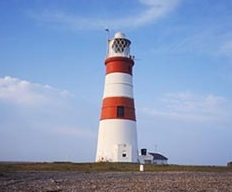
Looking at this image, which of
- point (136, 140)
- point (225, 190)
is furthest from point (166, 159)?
point (225, 190)

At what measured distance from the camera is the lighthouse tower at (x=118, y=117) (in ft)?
127

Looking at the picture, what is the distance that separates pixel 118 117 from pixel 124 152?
333cm

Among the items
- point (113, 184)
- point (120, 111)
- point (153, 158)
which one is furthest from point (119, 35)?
point (113, 184)

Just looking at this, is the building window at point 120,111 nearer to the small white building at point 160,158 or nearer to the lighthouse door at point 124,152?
the lighthouse door at point 124,152

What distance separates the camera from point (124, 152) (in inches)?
1528

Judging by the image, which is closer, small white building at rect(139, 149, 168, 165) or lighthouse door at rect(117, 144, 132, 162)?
lighthouse door at rect(117, 144, 132, 162)

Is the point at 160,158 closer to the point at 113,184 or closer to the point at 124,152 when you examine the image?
the point at 124,152

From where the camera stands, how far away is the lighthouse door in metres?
38.7

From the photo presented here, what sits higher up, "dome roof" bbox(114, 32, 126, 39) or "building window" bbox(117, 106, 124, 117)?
"dome roof" bbox(114, 32, 126, 39)

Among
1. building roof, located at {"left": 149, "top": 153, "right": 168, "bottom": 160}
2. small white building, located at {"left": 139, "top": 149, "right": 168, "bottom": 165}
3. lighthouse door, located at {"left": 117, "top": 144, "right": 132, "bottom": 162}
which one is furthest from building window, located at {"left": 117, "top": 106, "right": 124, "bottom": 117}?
building roof, located at {"left": 149, "top": 153, "right": 168, "bottom": 160}

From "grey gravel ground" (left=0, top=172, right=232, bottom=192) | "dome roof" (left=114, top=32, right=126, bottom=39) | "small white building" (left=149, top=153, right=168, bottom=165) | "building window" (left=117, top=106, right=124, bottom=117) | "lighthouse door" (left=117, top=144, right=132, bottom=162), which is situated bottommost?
"grey gravel ground" (left=0, top=172, right=232, bottom=192)

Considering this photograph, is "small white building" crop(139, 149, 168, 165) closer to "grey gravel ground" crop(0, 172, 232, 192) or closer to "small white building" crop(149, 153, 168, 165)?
"small white building" crop(149, 153, 168, 165)

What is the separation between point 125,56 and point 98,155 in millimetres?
10150

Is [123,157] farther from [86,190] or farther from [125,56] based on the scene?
[86,190]
